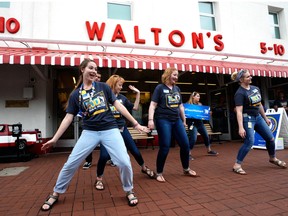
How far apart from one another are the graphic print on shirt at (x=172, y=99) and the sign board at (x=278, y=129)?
4.62 metres

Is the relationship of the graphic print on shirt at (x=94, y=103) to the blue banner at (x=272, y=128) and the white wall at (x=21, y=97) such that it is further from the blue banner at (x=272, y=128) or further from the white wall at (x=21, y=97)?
the blue banner at (x=272, y=128)

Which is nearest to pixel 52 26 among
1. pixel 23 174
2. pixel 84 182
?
pixel 23 174

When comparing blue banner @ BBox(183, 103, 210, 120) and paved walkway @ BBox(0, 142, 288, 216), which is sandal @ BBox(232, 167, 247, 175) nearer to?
paved walkway @ BBox(0, 142, 288, 216)

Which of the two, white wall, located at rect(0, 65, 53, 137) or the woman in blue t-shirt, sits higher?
white wall, located at rect(0, 65, 53, 137)

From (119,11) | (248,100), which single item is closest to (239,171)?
(248,100)

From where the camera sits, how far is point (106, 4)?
8156 mm

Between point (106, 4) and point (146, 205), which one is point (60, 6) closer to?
point (106, 4)

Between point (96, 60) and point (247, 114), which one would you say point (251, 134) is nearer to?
point (247, 114)

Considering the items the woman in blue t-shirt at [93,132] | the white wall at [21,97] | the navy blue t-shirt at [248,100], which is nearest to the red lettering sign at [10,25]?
the white wall at [21,97]

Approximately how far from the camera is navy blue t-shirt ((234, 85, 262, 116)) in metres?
3.87

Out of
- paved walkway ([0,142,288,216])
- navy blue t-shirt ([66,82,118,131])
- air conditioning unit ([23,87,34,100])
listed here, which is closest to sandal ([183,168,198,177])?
paved walkway ([0,142,288,216])

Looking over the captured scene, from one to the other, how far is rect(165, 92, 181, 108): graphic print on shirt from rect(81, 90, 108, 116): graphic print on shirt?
129cm

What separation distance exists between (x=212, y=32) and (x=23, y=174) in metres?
8.80

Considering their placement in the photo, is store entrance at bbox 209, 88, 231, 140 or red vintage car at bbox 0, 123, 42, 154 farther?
store entrance at bbox 209, 88, 231, 140
